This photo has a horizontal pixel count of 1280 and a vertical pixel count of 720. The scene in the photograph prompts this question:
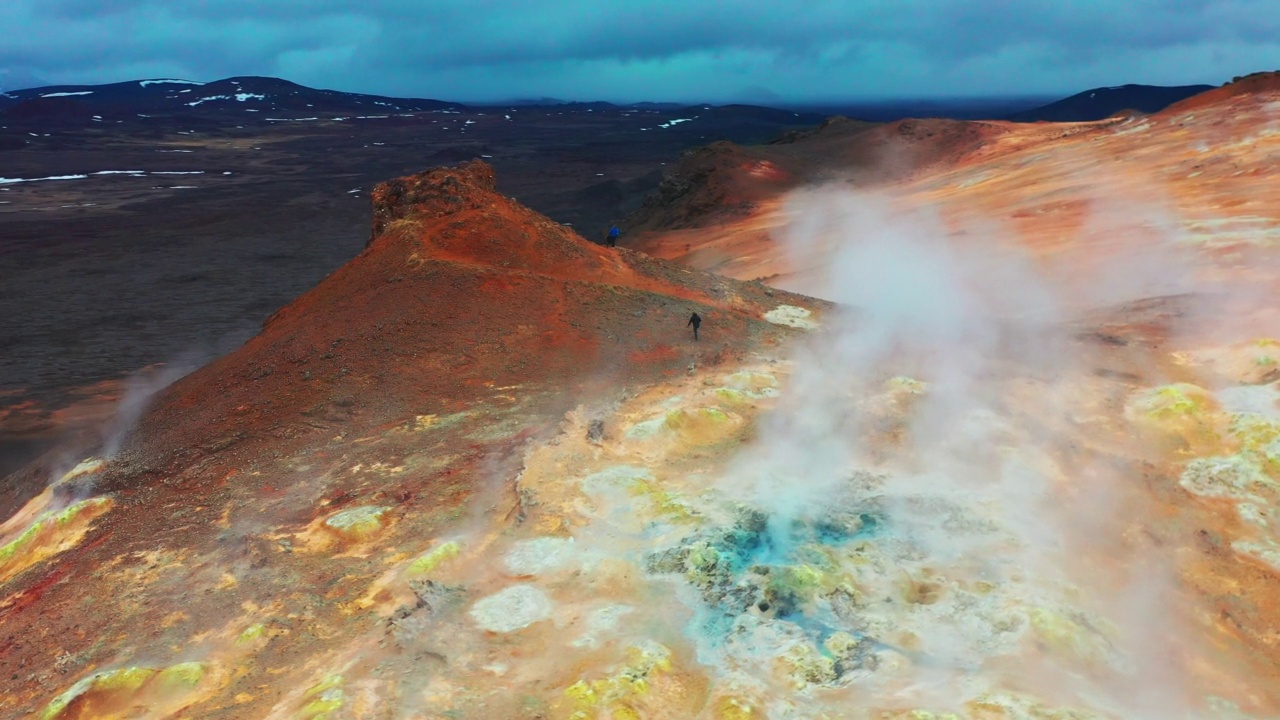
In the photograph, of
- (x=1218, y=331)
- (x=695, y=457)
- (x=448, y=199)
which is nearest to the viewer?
(x=695, y=457)

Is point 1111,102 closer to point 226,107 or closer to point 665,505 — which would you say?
point 665,505

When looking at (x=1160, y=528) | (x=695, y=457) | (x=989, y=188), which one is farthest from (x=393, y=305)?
(x=989, y=188)

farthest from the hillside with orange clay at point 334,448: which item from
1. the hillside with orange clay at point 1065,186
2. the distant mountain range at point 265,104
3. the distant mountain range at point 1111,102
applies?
the distant mountain range at point 1111,102

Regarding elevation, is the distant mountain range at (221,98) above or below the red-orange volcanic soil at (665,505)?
above

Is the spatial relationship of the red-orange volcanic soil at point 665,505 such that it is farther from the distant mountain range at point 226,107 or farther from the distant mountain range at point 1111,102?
the distant mountain range at point 226,107

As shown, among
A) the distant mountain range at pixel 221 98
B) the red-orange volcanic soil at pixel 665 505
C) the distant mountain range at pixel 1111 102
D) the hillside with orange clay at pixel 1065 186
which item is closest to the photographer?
the red-orange volcanic soil at pixel 665 505

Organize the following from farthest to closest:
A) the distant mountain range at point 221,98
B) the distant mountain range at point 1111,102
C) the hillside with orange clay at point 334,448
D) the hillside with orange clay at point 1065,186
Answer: the distant mountain range at point 221,98 → the distant mountain range at point 1111,102 → the hillside with orange clay at point 1065,186 → the hillside with orange clay at point 334,448

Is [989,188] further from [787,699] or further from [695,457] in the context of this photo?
[787,699]

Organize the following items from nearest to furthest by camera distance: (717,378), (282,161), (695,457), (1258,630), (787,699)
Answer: (787,699), (1258,630), (695,457), (717,378), (282,161)

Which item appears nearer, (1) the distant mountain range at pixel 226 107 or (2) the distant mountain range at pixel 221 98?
(1) the distant mountain range at pixel 226 107
